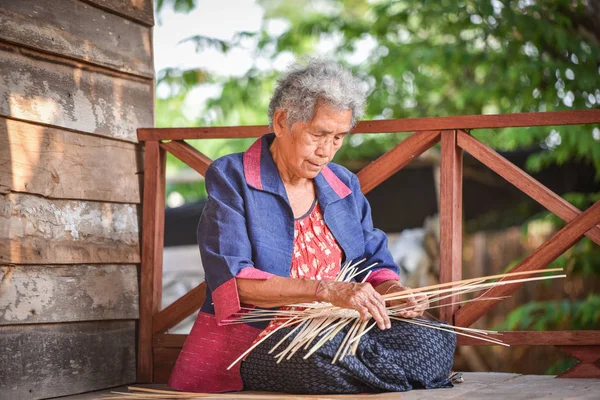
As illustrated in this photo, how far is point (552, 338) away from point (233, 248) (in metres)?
1.24

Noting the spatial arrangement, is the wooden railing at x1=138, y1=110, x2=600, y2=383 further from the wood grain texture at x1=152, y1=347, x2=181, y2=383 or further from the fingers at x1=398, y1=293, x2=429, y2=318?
the fingers at x1=398, y1=293, x2=429, y2=318

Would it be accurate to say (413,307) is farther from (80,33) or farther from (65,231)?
(80,33)

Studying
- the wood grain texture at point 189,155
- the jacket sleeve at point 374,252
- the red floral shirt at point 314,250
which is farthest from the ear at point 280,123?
the wood grain texture at point 189,155

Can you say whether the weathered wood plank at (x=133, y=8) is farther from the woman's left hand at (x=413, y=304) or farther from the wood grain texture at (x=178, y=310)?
the woman's left hand at (x=413, y=304)

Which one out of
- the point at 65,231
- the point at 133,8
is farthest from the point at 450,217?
the point at 133,8

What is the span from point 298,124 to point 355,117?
22cm

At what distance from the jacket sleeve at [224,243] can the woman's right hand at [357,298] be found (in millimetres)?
221

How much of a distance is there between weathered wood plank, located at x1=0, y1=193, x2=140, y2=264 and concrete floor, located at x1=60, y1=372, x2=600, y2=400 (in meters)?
0.52

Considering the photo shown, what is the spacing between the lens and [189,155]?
11.1 feet

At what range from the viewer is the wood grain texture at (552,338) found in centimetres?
293

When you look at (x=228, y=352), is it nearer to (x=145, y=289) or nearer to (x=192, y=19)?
(x=145, y=289)

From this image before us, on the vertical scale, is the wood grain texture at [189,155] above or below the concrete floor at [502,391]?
above

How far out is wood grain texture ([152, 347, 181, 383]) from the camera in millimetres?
3314

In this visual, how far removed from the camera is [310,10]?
35.2 feet
